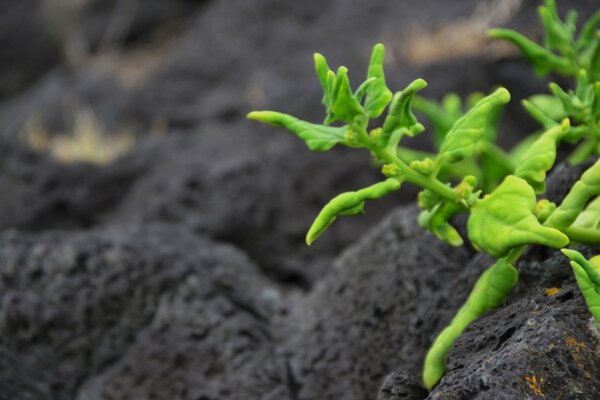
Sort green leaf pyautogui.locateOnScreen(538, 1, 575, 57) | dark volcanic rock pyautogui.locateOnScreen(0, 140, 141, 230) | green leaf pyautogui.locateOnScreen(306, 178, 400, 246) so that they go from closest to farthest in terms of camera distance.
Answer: green leaf pyautogui.locateOnScreen(306, 178, 400, 246), green leaf pyautogui.locateOnScreen(538, 1, 575, 57), dark volcanic rock pyautogui.locateOnScreen(0, 140, 141, 230)

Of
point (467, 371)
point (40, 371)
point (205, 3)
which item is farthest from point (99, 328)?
point (205, 3)

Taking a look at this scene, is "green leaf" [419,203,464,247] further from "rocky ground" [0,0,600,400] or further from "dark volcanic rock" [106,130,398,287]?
"dark volcanic rock" [106,130,398,287]

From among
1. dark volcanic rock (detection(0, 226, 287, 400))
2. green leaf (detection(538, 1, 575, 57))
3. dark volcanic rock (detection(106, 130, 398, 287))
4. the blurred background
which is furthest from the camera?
the blurred background

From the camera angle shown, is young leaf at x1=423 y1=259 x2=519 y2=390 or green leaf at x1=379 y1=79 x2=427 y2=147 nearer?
green leaf at x1=379 y1=79 x2=427 y2=147

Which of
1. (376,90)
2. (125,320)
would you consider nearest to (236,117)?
(125,320)

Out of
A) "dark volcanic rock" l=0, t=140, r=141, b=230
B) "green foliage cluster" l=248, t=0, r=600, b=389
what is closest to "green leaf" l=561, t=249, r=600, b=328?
"green foliage cluster" l=248, t=0, r=600, b=389

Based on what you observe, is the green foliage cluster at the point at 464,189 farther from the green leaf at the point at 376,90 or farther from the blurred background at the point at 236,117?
the blurred background at the point at 236,117

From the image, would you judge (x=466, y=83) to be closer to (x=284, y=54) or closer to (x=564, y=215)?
(x=284, y=54)

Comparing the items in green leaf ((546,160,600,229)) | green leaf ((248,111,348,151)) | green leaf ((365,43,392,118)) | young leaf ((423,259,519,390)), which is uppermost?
green leaf ((365,43,392,118))
